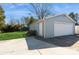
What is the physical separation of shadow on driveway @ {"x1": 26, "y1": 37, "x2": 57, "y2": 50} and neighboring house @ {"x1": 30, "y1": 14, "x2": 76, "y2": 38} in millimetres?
293

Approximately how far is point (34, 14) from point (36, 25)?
47cm

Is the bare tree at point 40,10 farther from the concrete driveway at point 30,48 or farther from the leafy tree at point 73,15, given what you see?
the concrete driveway at point 30,48

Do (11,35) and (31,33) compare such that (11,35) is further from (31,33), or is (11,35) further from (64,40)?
(64,40)

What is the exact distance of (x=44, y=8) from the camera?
9.31 m

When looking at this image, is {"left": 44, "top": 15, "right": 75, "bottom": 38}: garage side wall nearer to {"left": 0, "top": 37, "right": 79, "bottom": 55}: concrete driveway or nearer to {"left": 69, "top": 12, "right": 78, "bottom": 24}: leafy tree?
{"left": 69, "top": 12, "right": 78, "bottom": 24}: leafy tree

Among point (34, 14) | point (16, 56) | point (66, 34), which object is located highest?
point (34, 14)

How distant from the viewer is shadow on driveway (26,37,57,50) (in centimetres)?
945

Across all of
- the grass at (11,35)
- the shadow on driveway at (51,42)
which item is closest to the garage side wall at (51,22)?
the shadow on driveway at (51,42)

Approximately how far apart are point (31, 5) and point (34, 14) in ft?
1.15

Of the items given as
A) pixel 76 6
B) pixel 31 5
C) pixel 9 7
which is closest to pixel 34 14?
pixel 31 5

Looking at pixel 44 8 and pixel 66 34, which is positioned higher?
pixel 44 8

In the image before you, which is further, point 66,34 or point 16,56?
point 66,34

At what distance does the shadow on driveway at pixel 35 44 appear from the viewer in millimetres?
9449

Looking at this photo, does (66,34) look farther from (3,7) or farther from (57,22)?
(3,7)
